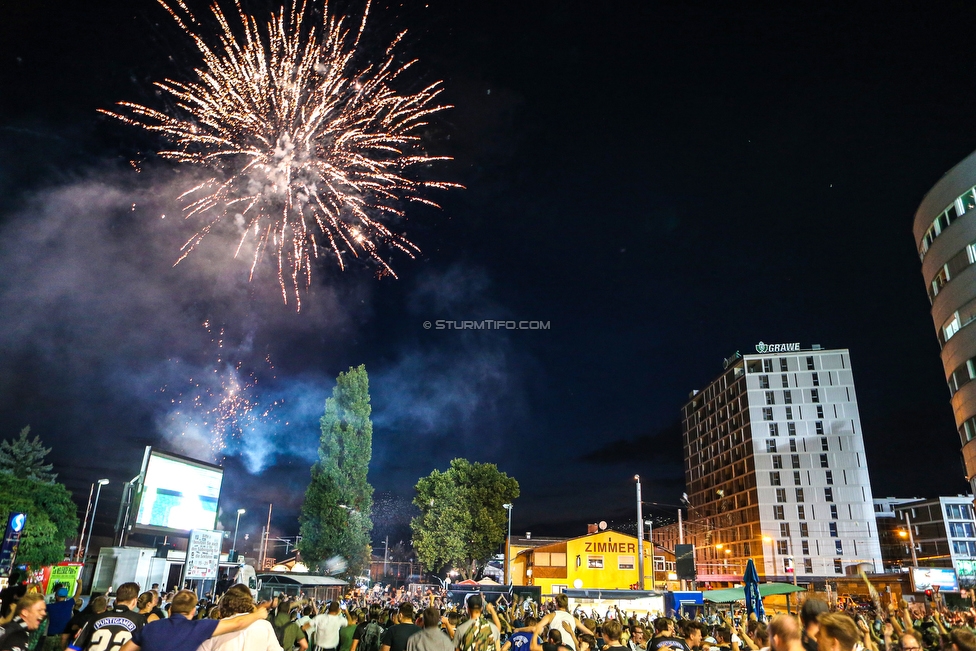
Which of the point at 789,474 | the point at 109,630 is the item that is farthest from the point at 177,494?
the point at 789,474

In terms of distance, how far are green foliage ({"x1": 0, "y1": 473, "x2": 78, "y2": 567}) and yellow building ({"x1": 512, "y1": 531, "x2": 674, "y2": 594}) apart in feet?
125

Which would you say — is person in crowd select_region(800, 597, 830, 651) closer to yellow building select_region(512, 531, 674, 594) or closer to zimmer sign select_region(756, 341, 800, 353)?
yellow building select_region(512, 531, 674, 594)

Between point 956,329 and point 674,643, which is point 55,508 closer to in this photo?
point 674,643

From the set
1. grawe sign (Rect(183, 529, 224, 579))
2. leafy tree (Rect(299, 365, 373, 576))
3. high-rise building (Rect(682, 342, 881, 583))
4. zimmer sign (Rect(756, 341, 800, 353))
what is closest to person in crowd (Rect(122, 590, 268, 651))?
grawe sign (Rect(183, 529, 224, 579))

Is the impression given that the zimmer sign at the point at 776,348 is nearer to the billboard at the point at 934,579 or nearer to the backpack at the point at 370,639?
the billboard at the point at 934,579

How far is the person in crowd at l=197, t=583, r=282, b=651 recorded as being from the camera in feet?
15.6

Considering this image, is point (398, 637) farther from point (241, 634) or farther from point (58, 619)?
point (58, 619)

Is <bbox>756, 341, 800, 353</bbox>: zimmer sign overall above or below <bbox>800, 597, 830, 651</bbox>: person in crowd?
above

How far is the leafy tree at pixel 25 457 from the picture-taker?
199 feet

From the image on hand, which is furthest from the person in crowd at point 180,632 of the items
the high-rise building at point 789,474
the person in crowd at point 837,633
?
the high-rise building at point 789,474

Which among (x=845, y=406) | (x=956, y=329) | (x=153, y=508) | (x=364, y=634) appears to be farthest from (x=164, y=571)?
(x=845, y=406)

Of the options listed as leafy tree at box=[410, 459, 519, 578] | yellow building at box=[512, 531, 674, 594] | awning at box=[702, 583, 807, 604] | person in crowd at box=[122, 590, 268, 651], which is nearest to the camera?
person in crowd at box=[122, 590, 268, 651]

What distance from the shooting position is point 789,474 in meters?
81.4

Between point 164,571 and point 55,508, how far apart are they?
10842 millimetres
